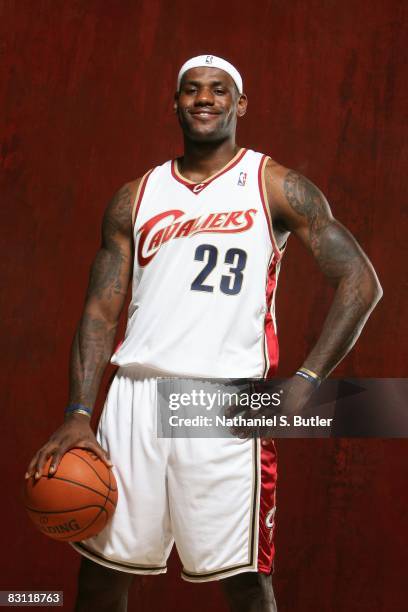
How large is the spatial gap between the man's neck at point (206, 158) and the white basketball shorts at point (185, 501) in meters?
0.55

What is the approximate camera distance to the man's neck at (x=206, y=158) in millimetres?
2580

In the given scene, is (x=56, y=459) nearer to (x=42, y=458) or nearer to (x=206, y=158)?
(x=42, y=458)

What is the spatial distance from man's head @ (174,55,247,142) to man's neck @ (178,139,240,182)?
0.07ft

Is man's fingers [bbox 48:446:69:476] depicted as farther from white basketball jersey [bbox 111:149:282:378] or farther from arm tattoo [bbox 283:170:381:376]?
arm tattoo [bbox 283:170:381:376]

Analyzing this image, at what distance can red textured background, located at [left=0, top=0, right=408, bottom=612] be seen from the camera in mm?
3621

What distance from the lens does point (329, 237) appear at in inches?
95.7

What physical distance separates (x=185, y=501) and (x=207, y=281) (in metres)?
0.54

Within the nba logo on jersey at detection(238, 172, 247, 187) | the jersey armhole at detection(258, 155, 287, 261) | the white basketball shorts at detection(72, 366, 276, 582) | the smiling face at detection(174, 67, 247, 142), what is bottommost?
the white basketball shorts at detection(72, 366, 276, 582)

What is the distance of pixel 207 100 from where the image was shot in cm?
255

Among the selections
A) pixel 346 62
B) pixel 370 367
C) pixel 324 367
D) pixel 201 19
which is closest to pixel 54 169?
pixel 201 19

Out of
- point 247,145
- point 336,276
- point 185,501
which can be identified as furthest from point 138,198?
point 247,145

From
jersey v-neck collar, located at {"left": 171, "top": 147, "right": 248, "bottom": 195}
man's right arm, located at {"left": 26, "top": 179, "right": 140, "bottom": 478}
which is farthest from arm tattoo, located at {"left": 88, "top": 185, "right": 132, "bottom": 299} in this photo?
jersey v-neck collar, located at {"left": 171, "top": 147, "right": 248, "bottom": 195}

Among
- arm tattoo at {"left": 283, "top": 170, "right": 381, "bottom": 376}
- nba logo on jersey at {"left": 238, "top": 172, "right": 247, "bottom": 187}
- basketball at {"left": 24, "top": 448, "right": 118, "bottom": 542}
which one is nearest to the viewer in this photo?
basketball at {"left": 24, "top": 448, "right": 118, "bottom": 542}

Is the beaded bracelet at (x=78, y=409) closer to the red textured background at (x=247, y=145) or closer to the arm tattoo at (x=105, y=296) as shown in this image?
the arm tattoo at (x=105, y=296)
